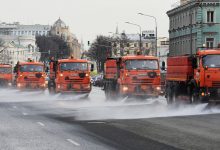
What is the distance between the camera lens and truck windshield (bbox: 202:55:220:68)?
103ft

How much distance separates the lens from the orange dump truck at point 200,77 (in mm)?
31125

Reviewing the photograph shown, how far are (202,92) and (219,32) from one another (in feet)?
206

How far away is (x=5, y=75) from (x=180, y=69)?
112 feet

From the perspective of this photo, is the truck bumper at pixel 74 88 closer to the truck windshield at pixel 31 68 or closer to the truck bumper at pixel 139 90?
the truck bumper at pixel 139 90

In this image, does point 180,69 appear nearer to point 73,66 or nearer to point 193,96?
point 193,96

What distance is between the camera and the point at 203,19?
9256cm

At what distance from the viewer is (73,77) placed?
44.9 metres

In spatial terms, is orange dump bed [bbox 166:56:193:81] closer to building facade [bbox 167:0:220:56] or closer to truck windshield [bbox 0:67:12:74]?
truck windshield [bbox 0:67:12:74]

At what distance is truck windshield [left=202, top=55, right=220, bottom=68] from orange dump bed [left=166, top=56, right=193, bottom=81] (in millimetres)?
1531

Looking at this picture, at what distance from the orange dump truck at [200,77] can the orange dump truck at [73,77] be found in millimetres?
11299

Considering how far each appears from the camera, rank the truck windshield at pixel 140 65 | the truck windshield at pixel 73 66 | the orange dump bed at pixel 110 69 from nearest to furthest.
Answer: the truck windshield at pixel 140 65
the orange dump bed at pixel 110 69
the truck windshield at pixel 73 66

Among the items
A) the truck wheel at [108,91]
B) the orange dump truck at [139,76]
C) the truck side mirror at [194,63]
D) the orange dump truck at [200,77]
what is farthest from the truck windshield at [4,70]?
the truck side mirror at [194,63]

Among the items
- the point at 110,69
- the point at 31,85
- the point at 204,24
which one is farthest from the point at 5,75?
the point at 204,24

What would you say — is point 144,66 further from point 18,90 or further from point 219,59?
point 18,90
